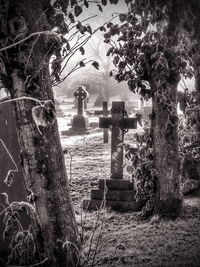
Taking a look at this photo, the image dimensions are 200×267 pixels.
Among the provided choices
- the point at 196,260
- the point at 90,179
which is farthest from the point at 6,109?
the point at 90,179

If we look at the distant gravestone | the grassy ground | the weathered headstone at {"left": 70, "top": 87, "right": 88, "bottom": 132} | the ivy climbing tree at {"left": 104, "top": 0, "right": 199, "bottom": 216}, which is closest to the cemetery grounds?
the grassy ground

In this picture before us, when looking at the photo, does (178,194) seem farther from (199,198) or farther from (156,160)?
(199,198)

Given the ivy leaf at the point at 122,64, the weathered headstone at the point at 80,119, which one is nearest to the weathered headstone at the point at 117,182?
the ivy leaf at the point at 122,64

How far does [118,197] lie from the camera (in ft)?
18.7

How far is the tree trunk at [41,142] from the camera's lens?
2.62m

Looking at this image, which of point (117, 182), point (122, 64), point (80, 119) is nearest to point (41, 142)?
point (122, 64)

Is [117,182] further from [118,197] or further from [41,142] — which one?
[41,142]

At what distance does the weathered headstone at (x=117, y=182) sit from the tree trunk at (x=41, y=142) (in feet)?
9.03

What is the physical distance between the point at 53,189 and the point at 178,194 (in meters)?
2.70

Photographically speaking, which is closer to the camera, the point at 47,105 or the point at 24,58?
the point at 47,105

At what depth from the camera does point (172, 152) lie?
486 cm

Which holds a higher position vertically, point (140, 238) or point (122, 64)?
point (122, 64)

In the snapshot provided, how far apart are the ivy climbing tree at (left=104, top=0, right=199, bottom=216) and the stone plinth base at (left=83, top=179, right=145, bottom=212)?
66cm

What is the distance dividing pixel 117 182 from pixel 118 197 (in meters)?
0.26
